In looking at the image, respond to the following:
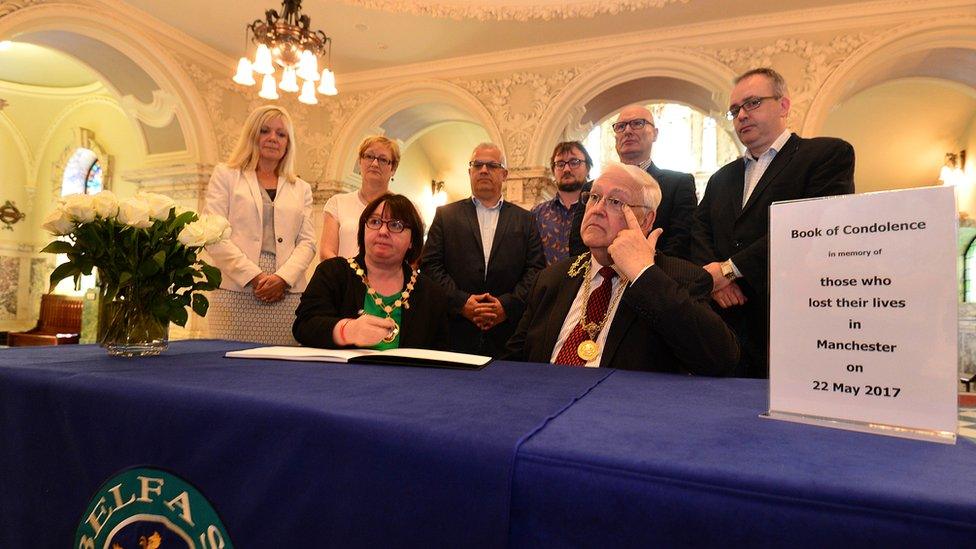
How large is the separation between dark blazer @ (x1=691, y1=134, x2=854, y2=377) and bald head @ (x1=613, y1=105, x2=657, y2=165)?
81 cm

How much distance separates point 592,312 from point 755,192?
988 mm

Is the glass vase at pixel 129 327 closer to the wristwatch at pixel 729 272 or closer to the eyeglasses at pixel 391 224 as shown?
the eyeglasses at pixel 391 224

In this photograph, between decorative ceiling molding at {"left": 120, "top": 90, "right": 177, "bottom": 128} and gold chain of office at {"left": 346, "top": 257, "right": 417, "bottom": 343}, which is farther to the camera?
decorative ceiling molding at {"left": 120, "top": 90, "right": 177, "bottom": 128}

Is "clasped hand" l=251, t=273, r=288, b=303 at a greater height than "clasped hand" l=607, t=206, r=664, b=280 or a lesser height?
lesser

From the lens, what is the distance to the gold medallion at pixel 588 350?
1746 mm

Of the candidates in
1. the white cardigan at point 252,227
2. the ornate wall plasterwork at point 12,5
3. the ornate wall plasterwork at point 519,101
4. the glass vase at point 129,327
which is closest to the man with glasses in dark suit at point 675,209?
the white cardigan at point 252,227

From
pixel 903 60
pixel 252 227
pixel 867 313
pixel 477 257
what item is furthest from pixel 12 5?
pixel 903 60

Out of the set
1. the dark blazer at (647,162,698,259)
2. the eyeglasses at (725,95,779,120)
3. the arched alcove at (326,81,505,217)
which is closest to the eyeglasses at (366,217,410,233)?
the dark blazer at (647,162,698,259)

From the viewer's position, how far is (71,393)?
1.07 metres

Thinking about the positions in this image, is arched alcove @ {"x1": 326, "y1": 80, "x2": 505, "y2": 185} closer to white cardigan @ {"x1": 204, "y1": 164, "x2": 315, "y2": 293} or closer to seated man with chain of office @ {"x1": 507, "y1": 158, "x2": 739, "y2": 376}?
white cardigan @ {"x1": 204, "y1": 164, "x2": 315, "y2": 293}

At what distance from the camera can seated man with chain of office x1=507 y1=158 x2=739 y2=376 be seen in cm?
147

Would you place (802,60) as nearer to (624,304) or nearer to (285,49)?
(285,49)

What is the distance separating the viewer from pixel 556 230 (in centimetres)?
381

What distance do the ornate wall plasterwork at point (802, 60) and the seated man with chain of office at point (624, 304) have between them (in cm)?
509
